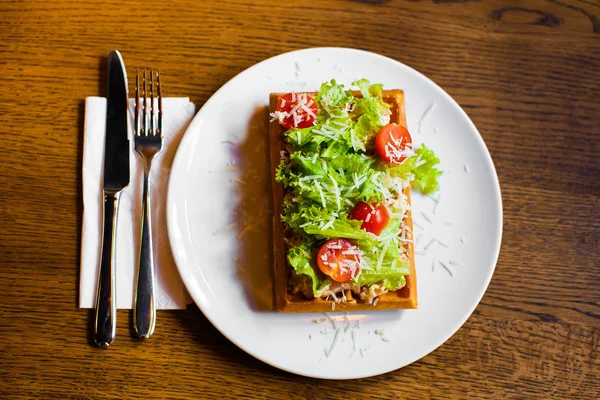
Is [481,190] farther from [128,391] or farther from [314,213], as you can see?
[128,391]

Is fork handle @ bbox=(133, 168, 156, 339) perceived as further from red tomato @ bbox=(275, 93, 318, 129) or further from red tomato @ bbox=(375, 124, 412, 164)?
red tomato @ bbox=(375, 124, 412, 164)

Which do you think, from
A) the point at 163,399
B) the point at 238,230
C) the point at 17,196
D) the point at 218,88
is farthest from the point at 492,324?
the point at 17,196

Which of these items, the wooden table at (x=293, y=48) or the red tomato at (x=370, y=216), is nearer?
the red tomato at (x=370, y=216)

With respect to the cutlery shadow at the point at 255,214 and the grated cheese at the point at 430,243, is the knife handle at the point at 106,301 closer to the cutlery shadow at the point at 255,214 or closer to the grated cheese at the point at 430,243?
the cutlery shadow at the point at 255,214

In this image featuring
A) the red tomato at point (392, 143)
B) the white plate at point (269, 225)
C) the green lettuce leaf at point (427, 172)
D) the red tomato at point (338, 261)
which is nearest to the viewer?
the red tomato at point (338, 261)

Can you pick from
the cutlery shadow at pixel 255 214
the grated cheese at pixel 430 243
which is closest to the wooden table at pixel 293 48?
the cutlery shadow at pixel 255 214

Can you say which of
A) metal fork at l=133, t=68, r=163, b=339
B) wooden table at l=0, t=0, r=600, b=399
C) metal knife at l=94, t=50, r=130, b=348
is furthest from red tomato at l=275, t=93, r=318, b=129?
metal knife at l=94, t=50, r=130, b=348
